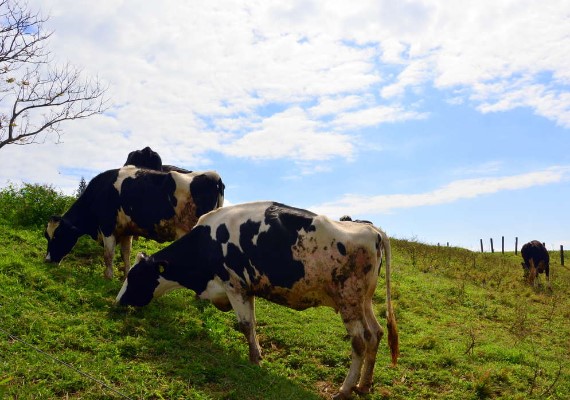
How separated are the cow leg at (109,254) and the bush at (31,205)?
397cm

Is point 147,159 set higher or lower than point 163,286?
higher

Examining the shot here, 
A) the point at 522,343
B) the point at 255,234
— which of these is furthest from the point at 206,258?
the point at 522,343

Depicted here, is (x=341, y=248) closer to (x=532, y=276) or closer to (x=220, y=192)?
(x=220, y=192)

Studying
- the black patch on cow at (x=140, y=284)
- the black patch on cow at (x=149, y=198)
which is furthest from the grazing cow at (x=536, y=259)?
the black patch on cow at (x=140, y=284)

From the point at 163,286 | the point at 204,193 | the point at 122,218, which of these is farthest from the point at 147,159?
the point at 163,286

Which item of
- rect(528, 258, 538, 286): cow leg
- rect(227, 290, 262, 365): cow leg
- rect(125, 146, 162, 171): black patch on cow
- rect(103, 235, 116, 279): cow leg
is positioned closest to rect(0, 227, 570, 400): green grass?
rect(227, 290, 262, 365): cow leg

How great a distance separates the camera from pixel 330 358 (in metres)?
9.13

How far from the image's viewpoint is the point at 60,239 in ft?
39.9

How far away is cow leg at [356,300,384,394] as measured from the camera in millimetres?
7473

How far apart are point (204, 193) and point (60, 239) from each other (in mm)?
3623

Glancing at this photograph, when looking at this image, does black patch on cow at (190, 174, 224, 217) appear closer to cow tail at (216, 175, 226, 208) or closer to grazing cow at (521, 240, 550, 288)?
cow tail at (216, 175, 226, 208)

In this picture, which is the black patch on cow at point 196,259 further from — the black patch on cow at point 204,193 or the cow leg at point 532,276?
the cow leg at point 532,276

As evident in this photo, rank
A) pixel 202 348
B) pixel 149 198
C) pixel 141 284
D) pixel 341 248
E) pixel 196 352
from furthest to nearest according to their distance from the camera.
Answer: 1. pixel 149 198
2. pixel 141 284
3. pixel 202 348
4. pixel 196 352
5. pixel 341 248

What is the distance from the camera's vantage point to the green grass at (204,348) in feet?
22.9
